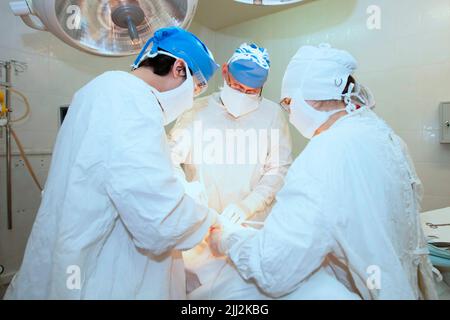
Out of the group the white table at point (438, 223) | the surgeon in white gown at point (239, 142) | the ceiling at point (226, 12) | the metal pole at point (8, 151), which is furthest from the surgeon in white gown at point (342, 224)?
the ceiling at point (226, 12)

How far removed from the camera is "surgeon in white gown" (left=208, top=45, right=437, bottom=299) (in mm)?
794

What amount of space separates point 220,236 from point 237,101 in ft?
2.70

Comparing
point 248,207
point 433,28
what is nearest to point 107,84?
point 248,207

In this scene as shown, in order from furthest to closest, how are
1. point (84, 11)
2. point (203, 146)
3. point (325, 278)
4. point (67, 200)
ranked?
point (203, 146), point (84, 11), point (325, 278), point (67, 200)

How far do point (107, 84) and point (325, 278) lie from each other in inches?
31.7

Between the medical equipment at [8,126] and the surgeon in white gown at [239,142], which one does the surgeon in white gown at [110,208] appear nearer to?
the surgeon in white gown at [239,142]

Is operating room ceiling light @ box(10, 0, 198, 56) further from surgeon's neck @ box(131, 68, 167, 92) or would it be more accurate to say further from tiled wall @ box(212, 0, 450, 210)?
tiled wall @ box(212, 0, 450, 210)

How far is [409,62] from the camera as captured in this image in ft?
6.40

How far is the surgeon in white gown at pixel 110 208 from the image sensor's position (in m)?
0.76

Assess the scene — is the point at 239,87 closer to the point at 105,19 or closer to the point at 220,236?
the point at 105,19

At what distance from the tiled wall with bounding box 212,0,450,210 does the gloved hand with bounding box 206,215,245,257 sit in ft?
4.89

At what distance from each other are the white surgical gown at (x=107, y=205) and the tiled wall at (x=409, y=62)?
1.69m

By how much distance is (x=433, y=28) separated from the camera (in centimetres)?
187

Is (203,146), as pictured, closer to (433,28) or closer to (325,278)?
(325,278)
